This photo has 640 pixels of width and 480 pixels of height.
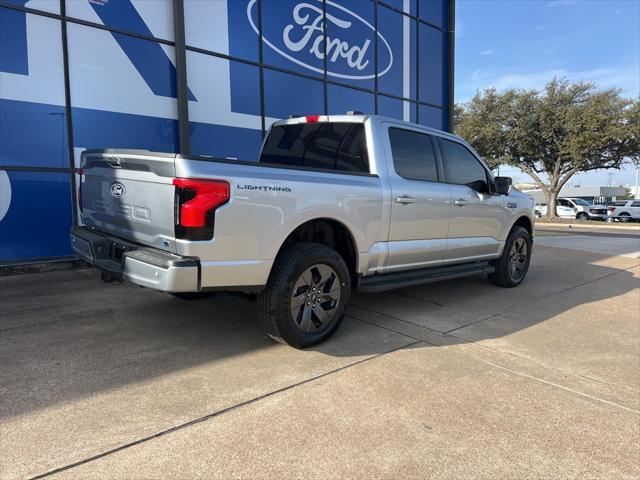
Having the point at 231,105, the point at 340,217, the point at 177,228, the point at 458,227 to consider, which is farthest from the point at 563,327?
Answer: the point at 231,105

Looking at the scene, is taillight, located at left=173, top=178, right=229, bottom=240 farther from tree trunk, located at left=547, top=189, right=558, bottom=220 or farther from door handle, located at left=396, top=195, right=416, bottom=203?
tree trunk, located at left=547, top=189, right=558, bottom=220

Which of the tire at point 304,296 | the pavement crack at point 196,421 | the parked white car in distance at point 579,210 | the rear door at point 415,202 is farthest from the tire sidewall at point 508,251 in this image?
the parked white car in distance at point 579,210

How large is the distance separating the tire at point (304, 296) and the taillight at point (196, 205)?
720 mm

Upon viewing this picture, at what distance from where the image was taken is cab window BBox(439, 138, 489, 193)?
520cm

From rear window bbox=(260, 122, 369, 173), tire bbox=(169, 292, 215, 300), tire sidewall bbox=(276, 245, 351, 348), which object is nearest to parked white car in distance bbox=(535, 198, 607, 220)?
rear window bbox=(260, 122, 369, 173)

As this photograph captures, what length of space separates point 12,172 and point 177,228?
484 cm

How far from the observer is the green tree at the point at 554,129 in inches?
1079

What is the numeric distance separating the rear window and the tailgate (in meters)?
1.52

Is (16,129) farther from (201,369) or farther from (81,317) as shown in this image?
(201,369)

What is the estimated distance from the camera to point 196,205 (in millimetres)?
3029

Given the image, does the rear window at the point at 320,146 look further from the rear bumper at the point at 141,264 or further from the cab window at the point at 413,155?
the rear bumper at the point at 141,264

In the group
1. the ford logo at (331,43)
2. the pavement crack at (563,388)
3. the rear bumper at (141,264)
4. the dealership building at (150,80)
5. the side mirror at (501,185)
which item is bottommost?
the pavement crack at (563,388)

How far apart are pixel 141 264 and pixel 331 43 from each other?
28.8 feet

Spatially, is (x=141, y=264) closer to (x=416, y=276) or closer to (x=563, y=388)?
(x=416, y=276)
